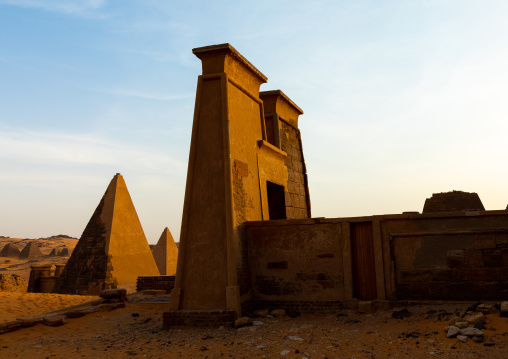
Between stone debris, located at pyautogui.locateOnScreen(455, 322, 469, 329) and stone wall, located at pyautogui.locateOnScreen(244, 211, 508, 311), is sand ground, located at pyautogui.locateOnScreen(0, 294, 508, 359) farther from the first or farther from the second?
stone wall, located at pyautogui.locateOnScreen(244, 211, 508, 311)

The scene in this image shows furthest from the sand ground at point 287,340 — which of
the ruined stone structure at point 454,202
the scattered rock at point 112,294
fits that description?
the ruined stone structure at point 454,202

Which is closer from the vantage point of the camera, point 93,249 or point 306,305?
point 306,305

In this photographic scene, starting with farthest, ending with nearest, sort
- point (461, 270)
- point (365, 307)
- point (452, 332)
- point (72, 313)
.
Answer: point (72, 313) < point (365, 307) < point (461, 270) < point (452, 332)

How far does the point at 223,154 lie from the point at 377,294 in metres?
4.27

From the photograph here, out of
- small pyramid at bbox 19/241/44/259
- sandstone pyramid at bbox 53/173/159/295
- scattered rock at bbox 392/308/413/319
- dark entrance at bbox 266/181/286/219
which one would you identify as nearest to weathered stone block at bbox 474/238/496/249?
scattered rock at bbox 392/308/413/319

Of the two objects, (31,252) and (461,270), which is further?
(31,252)

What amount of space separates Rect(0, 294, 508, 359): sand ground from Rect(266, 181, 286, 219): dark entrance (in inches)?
161

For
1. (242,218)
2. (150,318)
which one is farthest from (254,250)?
(150,318)

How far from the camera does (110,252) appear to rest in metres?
16.5

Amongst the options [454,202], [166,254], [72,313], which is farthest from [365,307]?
[166,254]

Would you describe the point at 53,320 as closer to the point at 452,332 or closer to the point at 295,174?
the point at 295,174

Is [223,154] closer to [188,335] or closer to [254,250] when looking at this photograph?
[254,250]

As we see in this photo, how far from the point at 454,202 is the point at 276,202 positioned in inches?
407

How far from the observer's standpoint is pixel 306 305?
29.0 ft
